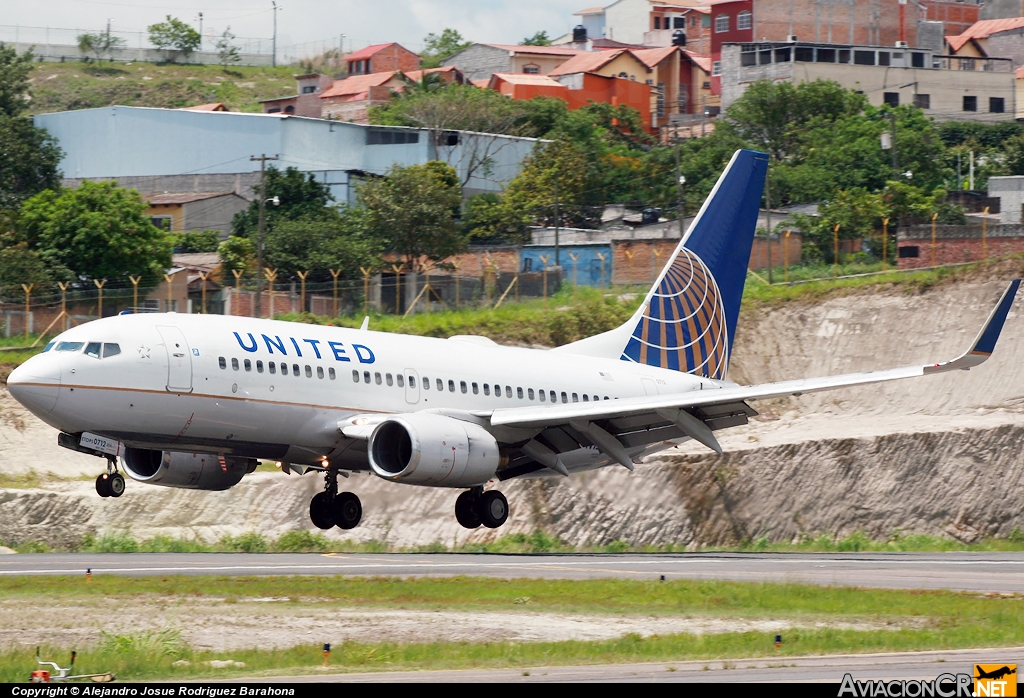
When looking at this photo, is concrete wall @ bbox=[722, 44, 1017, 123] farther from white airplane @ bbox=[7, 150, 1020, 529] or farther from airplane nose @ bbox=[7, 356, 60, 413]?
airplane nose @ bbox=[7, 356, 60, 413]

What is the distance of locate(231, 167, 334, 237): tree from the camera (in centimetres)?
8769

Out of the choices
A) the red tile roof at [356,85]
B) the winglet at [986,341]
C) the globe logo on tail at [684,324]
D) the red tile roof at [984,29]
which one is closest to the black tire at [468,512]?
the globe logo on tail at [684,324]

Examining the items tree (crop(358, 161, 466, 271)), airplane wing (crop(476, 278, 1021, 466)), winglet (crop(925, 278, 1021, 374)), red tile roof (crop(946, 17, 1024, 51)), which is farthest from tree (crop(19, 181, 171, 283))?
red tile roof (crop(946, 17, 1024, 51))

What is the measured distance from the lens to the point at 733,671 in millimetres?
18297

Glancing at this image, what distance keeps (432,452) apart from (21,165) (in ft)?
235

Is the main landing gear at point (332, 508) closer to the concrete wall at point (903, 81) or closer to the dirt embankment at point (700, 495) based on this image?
the dirt embankment at point (700, 495)

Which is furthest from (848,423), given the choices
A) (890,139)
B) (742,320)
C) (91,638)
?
(890,139)

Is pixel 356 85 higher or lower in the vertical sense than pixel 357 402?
higher

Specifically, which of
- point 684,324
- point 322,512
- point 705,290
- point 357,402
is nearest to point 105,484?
point 357,402

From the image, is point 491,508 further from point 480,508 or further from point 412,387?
point 412,387

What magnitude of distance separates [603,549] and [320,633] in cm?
2579

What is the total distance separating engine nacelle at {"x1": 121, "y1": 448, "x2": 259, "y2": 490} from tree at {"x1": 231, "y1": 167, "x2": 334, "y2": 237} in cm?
5476

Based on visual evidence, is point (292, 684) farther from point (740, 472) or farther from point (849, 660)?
point (740, 472)

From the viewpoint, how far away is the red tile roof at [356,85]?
137625 millimetres
